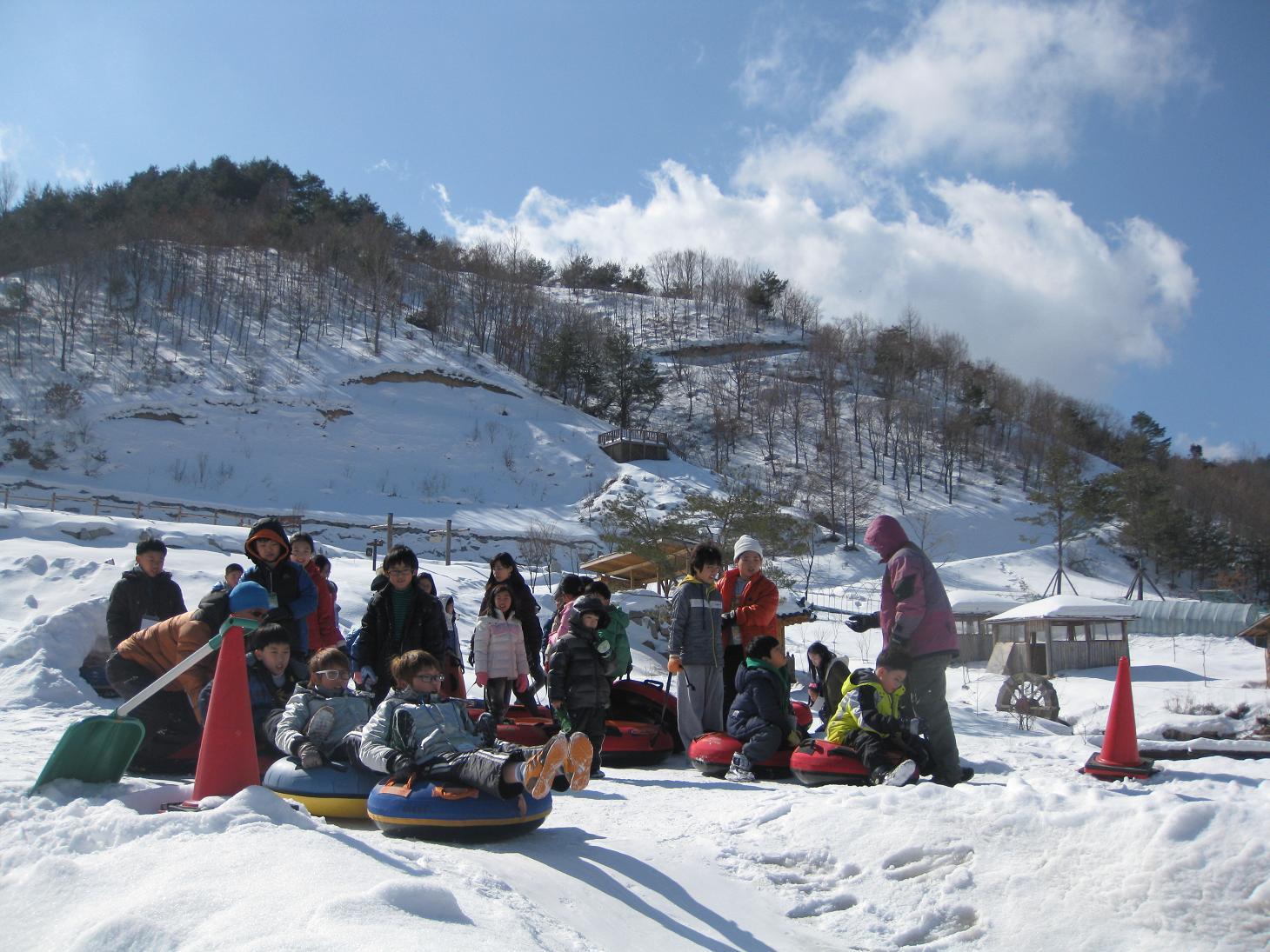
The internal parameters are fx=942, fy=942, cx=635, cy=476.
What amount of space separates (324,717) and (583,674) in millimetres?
2330

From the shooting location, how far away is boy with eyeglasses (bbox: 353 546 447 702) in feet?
23.6

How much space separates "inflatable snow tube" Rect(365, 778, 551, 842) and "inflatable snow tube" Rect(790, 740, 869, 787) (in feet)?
8.38

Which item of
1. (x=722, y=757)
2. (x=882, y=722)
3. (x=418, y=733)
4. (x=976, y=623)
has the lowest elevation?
(x=976, y=623)

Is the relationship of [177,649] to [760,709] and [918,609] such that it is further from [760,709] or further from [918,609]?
[918,609]

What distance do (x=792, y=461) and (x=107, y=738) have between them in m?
57.9

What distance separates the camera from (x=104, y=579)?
1298 cm

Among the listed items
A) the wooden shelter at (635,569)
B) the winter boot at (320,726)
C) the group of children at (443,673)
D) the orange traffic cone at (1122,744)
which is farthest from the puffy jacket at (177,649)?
the wooden shelter at (635,569)

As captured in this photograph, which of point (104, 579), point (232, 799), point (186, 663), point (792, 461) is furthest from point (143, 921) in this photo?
point (792, 461)

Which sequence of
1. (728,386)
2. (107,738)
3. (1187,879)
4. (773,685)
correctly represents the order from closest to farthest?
1. (1187,879)
2. (107,738)
3. (773,685)
4. (728,386)

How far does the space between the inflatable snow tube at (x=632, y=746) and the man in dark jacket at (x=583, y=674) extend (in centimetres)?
83

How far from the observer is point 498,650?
27.9ft

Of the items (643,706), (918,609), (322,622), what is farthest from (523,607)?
(918,609)

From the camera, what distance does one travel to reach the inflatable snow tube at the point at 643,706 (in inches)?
342

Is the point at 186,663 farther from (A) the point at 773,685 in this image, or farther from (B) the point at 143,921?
(A) the point at 773,685
